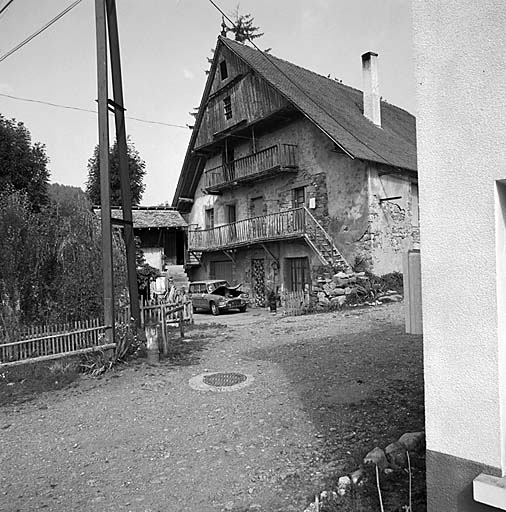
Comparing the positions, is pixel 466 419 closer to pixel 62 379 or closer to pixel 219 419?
pixel 219 419

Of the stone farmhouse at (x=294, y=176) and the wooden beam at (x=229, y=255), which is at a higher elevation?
the stone farmhouse at (x=294, y=176)

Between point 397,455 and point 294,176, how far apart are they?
18.2 m

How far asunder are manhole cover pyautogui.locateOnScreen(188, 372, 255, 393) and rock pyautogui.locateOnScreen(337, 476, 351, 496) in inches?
129

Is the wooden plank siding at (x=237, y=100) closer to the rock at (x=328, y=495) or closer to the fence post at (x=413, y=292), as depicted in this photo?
the fence post at (x=413, y=292)

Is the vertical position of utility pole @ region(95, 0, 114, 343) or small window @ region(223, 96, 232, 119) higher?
small window @ region(223, 96, 232, 119)

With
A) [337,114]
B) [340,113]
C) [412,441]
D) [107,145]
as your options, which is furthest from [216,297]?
[412,441]

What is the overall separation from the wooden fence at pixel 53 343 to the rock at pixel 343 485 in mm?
5547

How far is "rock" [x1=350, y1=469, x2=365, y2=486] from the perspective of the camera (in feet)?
11.2

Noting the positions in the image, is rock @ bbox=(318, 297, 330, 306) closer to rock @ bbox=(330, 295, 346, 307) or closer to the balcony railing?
rock @ bbox=(330, 295, 346, 307)

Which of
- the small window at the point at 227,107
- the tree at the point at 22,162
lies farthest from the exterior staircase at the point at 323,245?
the tree at the point at 22,162

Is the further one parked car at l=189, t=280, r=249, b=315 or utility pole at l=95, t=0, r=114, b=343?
parked car at l=189, t=280, r=249, b=315

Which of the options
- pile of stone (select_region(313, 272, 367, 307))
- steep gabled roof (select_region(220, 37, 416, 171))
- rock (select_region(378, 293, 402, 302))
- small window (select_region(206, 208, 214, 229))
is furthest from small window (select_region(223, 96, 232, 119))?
rock (select_region(378, 293, 402, 302))

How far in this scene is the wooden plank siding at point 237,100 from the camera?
21281mm

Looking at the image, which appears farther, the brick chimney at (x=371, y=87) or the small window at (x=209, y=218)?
the small window at (x=209, y=218)
